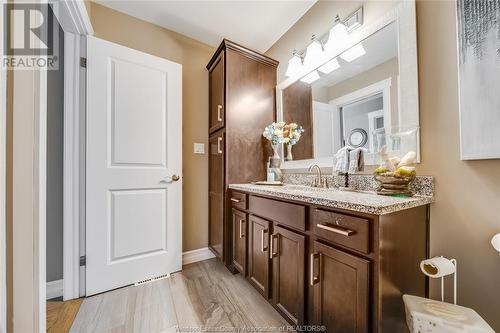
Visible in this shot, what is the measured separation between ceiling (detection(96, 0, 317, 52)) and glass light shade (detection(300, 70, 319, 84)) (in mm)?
604

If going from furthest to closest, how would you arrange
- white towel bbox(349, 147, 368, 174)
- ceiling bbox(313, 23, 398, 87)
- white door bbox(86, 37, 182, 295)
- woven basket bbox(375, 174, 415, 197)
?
1. white door bbox(86, 37, 182, 295)
2. white towel bbox(349, 147, 368, 174)
3. ceiling bbox(313, 23, 398, 87)
4. woven basket bbox(375, 174, 415, 197)

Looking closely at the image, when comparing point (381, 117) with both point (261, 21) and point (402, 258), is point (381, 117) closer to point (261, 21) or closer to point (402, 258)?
point (402, 258)

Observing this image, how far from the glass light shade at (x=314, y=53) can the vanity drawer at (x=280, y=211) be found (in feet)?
4.04

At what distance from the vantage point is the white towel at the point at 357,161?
4.30ft

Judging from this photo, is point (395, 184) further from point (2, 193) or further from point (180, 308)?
point (2, 193)

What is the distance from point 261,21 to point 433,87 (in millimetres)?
1594

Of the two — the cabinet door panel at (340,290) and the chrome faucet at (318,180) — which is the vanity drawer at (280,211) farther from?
the chrome faucet at (318,180)

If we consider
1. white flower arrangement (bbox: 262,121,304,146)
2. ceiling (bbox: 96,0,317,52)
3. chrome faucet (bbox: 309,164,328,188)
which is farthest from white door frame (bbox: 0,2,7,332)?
chrome faucet (bbox: 309,164,328,188)

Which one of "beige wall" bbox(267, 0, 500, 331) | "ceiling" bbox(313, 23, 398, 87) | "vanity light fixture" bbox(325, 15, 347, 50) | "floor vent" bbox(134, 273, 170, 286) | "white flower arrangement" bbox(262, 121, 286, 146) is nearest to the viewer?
"beige wall" bbox(267, 0, 500, 331)

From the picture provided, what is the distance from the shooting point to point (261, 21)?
1962 millimetres

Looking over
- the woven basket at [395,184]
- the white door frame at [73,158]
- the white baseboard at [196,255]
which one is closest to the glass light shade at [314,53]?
the woven basket at [395,184]

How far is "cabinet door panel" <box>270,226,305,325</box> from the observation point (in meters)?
1.07

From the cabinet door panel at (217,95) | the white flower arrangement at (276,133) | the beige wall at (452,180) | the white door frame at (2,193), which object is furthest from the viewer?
the cabinet door panel at (217,95)

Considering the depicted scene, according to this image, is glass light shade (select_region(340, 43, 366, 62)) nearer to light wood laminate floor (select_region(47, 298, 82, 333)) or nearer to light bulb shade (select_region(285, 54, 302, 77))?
light bulb shade (select_region(285, 54, 302, 77))
